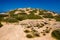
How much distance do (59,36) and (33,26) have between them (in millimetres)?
6570

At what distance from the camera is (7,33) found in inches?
950

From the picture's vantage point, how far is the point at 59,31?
24.5 meters

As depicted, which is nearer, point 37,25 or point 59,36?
point 59,36

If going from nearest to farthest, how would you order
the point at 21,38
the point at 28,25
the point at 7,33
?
the point at 21,38 < the point at 7,33 < the point at 28,25

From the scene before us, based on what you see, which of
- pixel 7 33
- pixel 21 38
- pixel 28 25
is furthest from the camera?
pixel 28 25

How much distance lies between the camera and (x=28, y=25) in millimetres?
28906

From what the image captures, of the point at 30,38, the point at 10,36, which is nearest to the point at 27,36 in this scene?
the point at 30,38

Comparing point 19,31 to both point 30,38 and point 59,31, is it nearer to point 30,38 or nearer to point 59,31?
point 30,38

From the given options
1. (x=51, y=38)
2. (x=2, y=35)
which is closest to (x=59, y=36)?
(x=51, y=38)

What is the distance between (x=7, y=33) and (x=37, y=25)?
289 inches

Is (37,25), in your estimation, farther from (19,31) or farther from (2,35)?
(2,35)

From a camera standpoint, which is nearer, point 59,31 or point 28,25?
point 59,31

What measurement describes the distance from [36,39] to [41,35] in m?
2.41

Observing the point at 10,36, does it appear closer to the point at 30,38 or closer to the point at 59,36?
the point at 30,38
